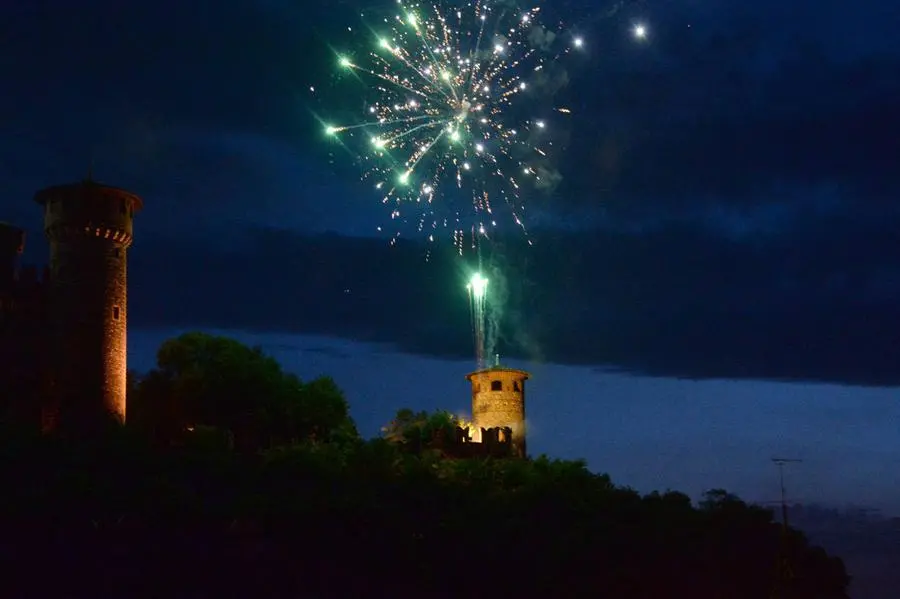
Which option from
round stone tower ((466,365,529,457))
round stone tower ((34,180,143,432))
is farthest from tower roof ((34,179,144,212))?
round stone tower ((466,365,529,457))

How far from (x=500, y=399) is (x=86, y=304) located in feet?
86.6

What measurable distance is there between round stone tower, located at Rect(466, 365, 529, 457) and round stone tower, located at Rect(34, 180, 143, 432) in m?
23.9

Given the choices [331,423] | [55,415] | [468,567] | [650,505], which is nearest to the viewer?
[468,567]

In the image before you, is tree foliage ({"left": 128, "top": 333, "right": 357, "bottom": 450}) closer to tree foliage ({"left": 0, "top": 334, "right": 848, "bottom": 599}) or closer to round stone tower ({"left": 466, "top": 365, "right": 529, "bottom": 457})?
tree foliage ({"left": 0, "top": 334, "right": 848, "bottom": 599})

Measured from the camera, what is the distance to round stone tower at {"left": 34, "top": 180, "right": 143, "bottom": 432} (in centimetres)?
4625

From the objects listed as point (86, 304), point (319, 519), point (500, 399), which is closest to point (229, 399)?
point (86, 304)

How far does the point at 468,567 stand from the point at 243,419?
615 inches

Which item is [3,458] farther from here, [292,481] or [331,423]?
[331,423]

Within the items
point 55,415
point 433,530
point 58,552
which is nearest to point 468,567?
point 433,530

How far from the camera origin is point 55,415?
46.0 metres

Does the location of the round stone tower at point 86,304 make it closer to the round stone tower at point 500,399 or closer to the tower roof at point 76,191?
the tower roof at point 76,191

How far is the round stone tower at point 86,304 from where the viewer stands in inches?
1821

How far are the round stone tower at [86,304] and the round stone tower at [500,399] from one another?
2392 centimetres

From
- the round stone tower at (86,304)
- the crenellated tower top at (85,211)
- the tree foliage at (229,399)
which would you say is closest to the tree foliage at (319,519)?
the tree foliage at (229,399)
